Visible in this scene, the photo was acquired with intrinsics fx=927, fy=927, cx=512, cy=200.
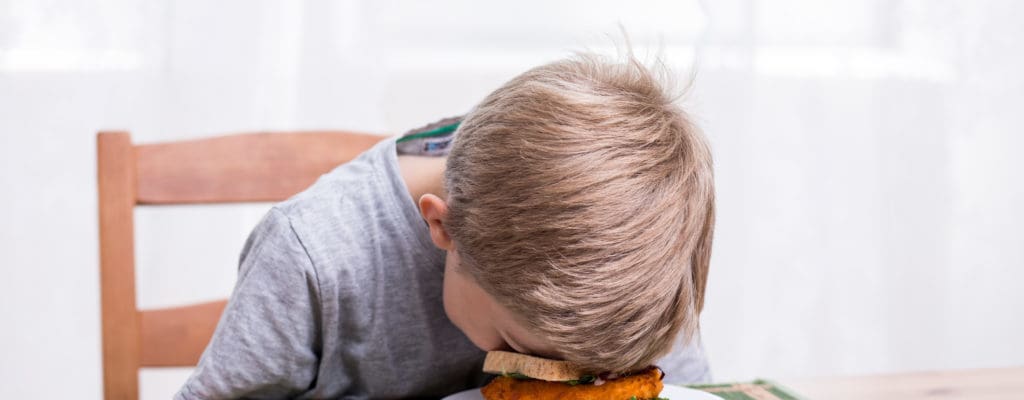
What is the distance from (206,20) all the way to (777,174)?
41.8 inches

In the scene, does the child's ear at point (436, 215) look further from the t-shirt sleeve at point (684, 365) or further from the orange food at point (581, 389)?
the t-shirt sleeve at point (684, 365)

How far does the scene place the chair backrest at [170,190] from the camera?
0.93m

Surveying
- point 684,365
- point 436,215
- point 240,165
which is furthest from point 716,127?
point 436,215

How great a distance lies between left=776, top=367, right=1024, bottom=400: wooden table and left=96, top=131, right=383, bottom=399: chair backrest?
0.55 metres

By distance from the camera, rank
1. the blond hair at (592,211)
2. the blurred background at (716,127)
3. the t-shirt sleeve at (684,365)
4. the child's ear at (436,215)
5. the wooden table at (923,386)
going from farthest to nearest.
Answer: the blurred background at (716,127)
the t-shirt sleeve at (684,365)
the wooden table at (923,386)
the child's ear at (436,215)
the blond hair at (592,211)

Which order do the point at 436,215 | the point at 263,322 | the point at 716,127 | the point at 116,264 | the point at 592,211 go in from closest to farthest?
the point at 592,211, the point at 436,215, the point at 263,322, the point at 116,264, the point at 716,127

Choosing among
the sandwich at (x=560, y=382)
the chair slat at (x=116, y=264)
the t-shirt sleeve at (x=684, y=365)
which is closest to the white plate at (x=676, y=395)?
the sandwich at (x=560, y=382)

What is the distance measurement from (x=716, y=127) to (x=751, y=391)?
98 centimetres

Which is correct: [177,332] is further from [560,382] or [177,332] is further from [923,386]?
[923,386]

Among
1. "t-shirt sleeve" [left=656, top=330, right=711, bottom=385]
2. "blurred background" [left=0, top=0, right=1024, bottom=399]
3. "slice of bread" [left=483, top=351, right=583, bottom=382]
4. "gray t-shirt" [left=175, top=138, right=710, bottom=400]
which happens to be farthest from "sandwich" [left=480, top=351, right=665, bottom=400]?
"blurred background" [left=0, top=0, right=1024, bottom=399]

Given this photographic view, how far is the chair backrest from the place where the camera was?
0.93m

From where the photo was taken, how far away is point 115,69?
1.47 m

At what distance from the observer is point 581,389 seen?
0.68 meters

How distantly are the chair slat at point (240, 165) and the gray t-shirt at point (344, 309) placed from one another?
5.3 inches
